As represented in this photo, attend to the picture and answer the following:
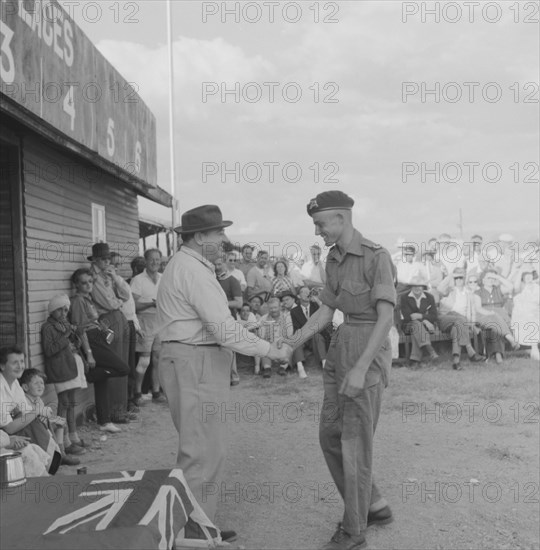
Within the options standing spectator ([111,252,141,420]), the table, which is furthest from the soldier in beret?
standing spectator ([111,252,141,420])

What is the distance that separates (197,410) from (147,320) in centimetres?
539

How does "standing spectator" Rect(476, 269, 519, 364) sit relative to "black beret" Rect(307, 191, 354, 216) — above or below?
below

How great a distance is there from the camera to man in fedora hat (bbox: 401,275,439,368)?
1189cm

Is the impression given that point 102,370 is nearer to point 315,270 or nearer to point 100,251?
point 100,251

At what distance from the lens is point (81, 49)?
6531 millimetres

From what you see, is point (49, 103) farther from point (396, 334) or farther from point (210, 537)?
point (396, 334)

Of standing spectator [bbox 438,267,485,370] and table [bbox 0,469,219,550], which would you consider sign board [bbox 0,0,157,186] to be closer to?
table [bbox 0,469,219,550]

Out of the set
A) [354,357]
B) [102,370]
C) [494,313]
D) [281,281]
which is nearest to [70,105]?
[102,370]

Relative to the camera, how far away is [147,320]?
9227 mm

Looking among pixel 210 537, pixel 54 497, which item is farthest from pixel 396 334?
pixel 54 497

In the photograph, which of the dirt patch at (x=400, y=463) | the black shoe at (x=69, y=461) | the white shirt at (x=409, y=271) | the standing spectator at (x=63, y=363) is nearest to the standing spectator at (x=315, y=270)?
the white shirt at (x=409, y=271)

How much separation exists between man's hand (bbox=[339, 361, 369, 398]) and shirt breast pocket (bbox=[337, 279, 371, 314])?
382 millimetres

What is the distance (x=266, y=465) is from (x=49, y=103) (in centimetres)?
375

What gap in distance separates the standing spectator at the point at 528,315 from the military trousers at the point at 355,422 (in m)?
8.95
